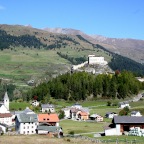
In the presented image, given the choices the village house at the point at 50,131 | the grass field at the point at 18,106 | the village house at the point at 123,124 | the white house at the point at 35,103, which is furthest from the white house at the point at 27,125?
the white house at the point at 35,103

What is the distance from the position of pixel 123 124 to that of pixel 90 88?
7847 centimetres

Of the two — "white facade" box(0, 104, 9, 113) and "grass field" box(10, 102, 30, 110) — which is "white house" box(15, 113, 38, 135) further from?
A: "grass field" box(10, 102, 30, 110)

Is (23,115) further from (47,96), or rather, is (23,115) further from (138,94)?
(138,94)

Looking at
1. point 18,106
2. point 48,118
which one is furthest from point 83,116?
point 18,106

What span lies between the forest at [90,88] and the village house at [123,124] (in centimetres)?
A: 7084

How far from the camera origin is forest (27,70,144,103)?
158 meters

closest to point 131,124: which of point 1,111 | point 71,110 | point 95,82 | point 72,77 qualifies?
point 71,110

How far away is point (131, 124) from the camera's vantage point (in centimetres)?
8450

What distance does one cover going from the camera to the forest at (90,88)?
517 feet

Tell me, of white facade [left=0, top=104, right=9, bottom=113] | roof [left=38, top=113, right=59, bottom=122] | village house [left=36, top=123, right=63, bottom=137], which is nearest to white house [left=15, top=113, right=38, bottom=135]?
village house [left=36, top=123, right=63, bottom=137]

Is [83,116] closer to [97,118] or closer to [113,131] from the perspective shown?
[97,118]

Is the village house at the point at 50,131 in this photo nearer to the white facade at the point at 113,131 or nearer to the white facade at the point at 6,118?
the white facade at the point at 113,131

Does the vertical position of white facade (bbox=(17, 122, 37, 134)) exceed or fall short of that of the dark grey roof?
it falls short

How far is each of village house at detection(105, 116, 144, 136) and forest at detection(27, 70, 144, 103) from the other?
232 ft
